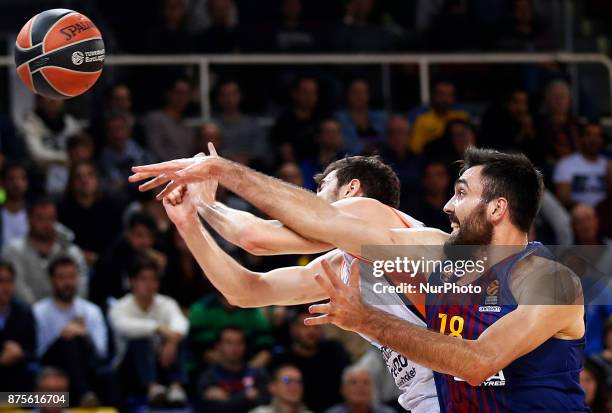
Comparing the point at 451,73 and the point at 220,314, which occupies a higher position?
the point at 451,73

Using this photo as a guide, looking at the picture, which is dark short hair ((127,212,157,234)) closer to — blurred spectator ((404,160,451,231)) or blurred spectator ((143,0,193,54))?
blurred spectator ((404,160,451,231))

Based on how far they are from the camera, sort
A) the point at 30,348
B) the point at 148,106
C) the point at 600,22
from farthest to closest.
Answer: the point at 600,22 < the point at 148,106 < the point at 30,348

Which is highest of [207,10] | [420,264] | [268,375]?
[207,10]

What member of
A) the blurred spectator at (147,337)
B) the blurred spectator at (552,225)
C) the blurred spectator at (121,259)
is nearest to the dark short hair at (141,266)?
the blurred spectator at (147,337)

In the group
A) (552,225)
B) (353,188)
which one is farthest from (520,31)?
(353,188)

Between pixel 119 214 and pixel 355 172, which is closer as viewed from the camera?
pixel 355 172

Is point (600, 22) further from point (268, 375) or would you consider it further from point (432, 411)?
point (432, 411)

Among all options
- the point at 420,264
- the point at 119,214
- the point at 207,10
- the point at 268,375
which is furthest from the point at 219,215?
the point at 207,10

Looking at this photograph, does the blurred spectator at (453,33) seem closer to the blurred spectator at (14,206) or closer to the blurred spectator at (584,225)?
the blurred spectator at (584,225)

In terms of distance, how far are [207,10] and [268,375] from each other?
558 cm

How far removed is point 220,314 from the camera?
11.4 metres

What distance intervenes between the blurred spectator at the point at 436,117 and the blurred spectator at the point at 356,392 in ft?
12.7

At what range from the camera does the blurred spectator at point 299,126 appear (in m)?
13.4
